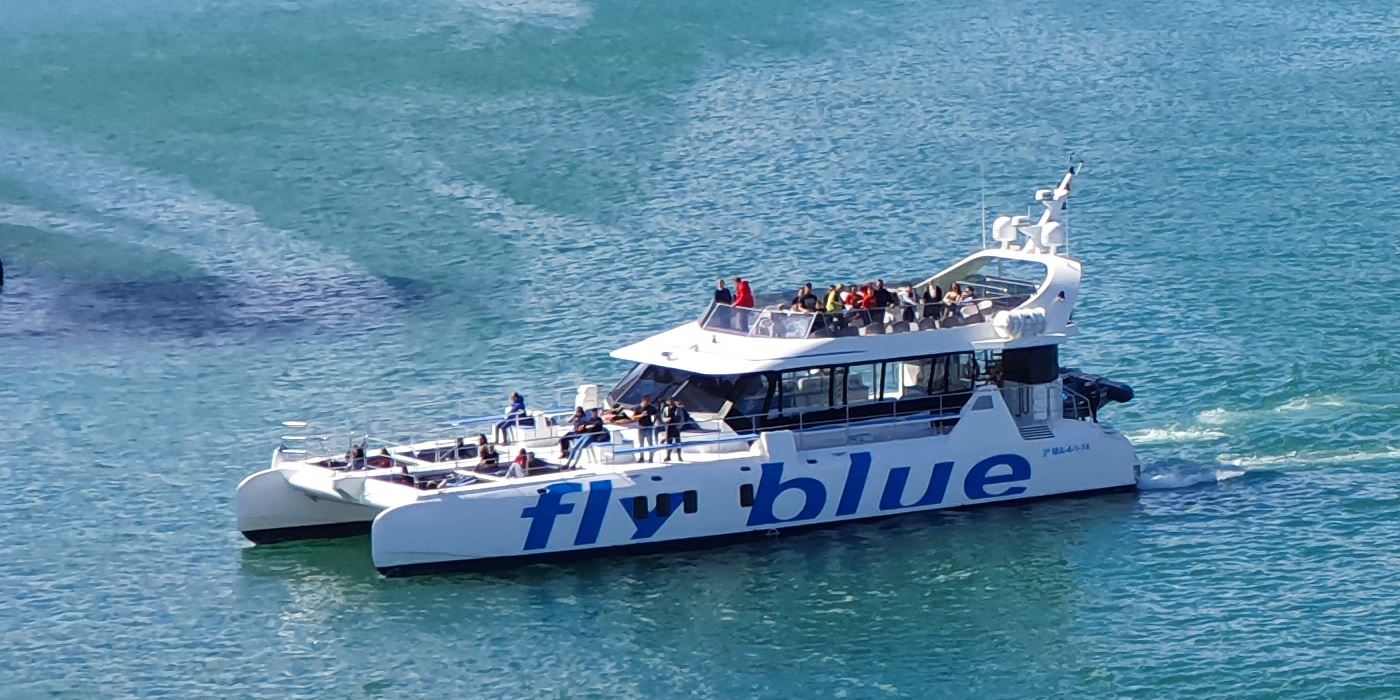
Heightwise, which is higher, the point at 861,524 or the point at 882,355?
the point at 882,355

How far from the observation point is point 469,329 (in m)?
70.9

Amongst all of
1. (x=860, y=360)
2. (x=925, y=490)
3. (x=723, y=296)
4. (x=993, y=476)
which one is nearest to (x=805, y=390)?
(x=860, y=360)

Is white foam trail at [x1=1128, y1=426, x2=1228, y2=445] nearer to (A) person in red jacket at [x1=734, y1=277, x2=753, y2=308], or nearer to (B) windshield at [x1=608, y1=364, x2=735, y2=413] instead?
(A) person in red jacket at [x1=734, y1=277, x2=753, y2=308]

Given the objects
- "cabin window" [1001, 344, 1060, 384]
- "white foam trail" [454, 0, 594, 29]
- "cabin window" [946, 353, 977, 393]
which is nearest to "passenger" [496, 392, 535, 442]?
"cabin window" [946, 353, 977, 393]

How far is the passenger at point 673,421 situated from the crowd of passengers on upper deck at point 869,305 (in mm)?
3167

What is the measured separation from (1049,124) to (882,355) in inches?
1595

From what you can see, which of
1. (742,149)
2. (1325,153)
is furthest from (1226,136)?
(742,149)

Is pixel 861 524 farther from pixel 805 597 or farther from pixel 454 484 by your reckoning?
pixel 454 484

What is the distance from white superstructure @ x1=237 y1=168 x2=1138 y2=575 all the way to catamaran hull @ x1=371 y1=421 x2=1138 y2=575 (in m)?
0.04

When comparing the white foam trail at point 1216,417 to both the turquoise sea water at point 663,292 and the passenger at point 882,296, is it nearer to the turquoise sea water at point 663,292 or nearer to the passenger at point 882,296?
the turquoise sea water at point 663,292

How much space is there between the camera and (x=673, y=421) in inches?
2058

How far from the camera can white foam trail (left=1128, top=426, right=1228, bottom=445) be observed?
2318 inches

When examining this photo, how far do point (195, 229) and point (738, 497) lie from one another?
37.6 meters

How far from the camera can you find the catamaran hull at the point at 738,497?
49906 mm
